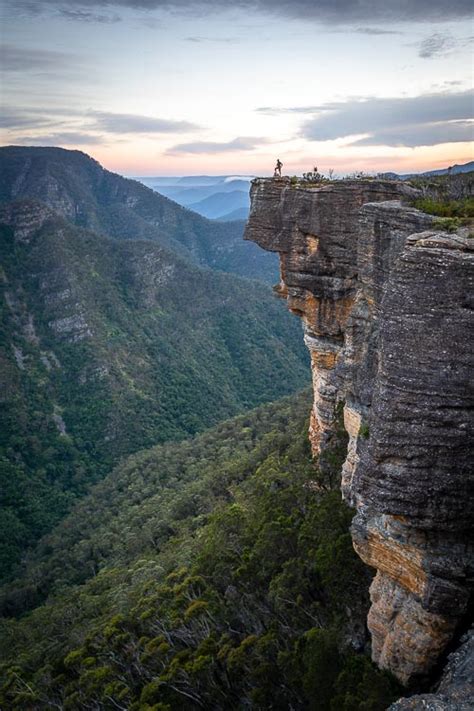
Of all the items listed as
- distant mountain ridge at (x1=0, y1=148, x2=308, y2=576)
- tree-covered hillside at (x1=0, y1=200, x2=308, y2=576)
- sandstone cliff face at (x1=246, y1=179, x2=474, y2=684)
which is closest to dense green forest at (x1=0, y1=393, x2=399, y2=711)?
sandstone cliff face at (x1=246, y1=179, x2=474, y2=684)

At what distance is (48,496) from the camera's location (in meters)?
61.8

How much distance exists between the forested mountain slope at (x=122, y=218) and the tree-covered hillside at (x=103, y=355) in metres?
56.0

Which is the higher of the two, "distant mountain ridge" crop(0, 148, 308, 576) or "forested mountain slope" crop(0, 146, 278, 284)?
"forested mountain slope" crop(0, 146, 278, 284)

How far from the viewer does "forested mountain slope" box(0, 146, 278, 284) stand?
172625 millimetres

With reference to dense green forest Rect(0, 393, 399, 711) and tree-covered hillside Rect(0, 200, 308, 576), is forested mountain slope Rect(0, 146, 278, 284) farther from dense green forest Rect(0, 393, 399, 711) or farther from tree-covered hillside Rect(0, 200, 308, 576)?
dense green forest Rect(0, 393, 399, 711)

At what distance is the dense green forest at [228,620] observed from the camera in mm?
15352

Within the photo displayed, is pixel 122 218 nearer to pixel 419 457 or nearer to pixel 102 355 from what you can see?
pixel 102 355

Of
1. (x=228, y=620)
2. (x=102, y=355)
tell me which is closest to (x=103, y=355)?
(x=102, y=355)

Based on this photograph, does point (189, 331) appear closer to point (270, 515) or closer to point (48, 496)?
point (48, 496)

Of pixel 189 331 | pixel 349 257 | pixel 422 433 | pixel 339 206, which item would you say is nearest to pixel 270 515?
pixel 349 257

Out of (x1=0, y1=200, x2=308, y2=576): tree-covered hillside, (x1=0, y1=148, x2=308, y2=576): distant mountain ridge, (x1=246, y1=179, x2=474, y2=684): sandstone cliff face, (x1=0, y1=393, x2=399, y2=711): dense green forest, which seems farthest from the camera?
(x1=0, y1=200, x2=308, y2=576): tree-covered hillside

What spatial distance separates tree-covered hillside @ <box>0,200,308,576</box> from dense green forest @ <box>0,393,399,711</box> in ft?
79.7

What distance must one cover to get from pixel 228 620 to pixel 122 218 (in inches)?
7063

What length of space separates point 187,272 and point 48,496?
61.1 meters
